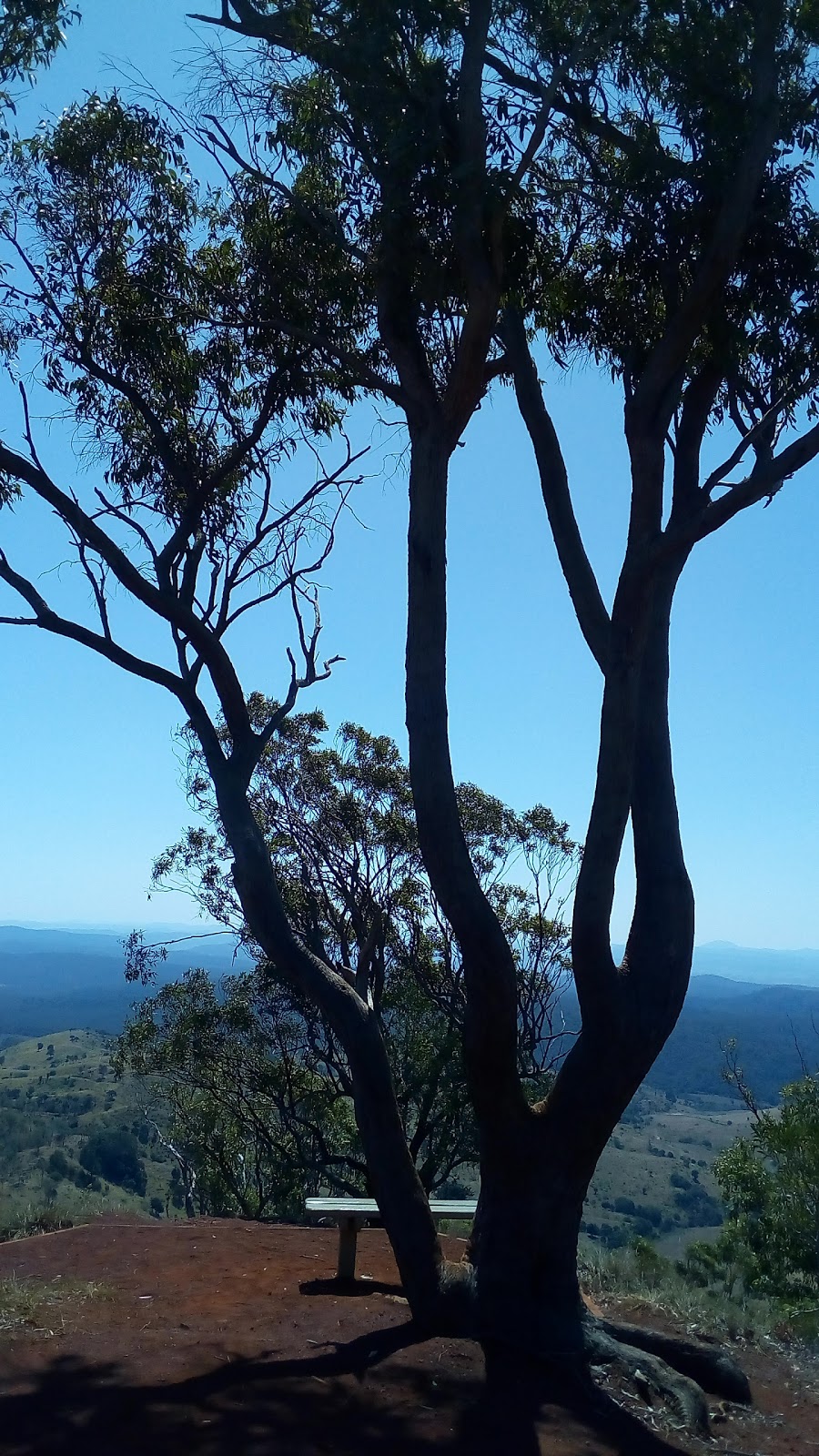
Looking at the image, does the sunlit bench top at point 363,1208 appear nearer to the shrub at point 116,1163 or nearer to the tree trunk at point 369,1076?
the tree trunk at point 369,1076

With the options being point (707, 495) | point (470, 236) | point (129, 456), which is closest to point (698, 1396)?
point (707, 495)

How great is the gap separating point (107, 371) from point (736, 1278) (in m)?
8.89

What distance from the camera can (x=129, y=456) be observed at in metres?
8.72

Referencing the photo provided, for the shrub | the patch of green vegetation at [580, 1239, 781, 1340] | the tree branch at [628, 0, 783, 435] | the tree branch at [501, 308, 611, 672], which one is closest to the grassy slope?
the shrub

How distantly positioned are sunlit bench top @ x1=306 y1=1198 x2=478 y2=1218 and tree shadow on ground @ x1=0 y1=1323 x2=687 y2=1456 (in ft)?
6.14

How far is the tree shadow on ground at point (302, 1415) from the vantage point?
475 cm

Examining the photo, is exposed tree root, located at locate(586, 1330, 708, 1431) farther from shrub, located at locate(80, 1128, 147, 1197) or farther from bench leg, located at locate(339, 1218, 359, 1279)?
shrub, located at locate(80, 1128, 147, 1197)

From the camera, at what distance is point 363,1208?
779 cm

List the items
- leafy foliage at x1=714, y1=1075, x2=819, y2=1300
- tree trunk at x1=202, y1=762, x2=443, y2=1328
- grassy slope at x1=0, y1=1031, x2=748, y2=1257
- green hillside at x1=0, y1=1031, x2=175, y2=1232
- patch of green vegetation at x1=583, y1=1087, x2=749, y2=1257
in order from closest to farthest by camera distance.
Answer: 1. tree trunk at x1=202, y1=762, x2=443, y2=1328
2. leafy foliage at x1=714, y1=1075, x2=819, y2=1300
3. green hillside at x1=0, y1=1031, x2=175, y2=1232
4. grassy slope at x1=0, y1=1031, x2=748, y2=1257
5. patch of green vegetation at x1=583, y1=1087, x2=749, y2=1257

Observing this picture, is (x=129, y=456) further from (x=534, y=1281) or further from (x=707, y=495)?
(x=534, y=1281)

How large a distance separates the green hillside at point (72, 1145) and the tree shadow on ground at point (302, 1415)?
5070 millimetres

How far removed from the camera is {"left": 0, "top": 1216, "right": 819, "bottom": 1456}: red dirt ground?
15.9ft

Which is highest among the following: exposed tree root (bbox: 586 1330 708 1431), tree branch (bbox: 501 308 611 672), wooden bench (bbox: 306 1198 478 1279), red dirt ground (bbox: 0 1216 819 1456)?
tree branch (bbox: 501 308 611 672)

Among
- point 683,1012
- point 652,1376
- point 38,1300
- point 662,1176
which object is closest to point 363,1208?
point 38,1300
